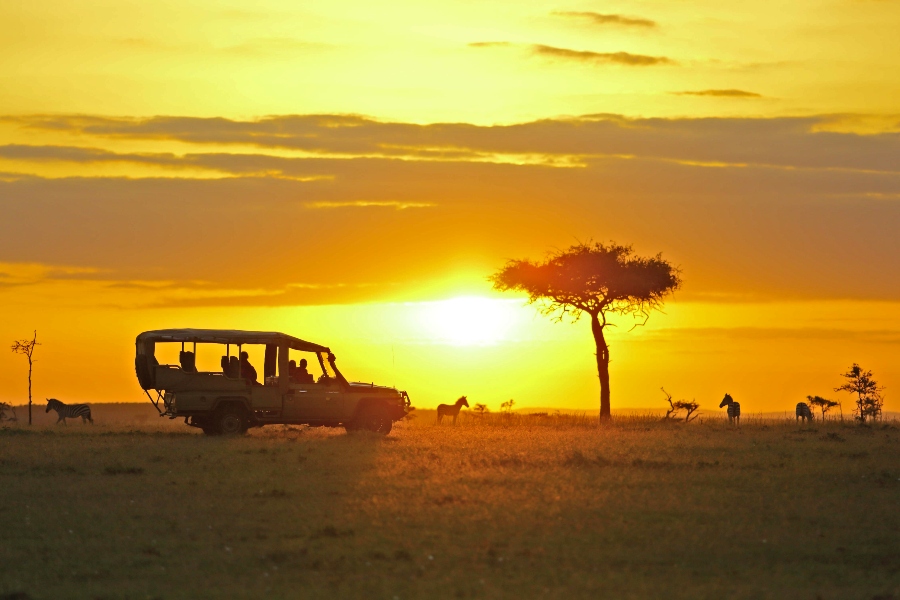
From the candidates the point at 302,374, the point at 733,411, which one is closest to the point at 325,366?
the point at 302,374

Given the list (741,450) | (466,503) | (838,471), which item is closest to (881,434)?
(741,450)

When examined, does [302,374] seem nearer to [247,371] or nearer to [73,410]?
[247,371]

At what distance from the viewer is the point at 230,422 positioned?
36750 millimetres

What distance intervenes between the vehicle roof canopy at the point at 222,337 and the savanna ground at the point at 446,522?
14.6 ft

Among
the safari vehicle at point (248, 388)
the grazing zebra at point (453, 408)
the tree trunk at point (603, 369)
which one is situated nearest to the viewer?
the safari vehicle at point (248, 388)

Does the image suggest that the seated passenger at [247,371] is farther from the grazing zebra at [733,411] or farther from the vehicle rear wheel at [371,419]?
the grazing zebra at [733,411]

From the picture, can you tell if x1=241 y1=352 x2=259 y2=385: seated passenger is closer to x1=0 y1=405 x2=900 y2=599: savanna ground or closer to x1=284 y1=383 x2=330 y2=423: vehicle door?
x1=284 y1=383 x2=330 y2=423: vehicle door

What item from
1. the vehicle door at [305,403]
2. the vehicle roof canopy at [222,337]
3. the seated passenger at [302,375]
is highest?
the vehicle roof canopy at [222,337]

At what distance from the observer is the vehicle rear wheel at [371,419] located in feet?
125

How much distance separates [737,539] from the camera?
17.5 m

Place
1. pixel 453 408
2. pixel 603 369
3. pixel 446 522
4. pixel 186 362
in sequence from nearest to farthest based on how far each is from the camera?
pixel 446 522, pixel 186 362, pixel 453 408, pixel 603 369

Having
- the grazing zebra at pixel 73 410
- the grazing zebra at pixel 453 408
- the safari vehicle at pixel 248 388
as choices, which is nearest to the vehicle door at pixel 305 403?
the safari vehicle at pixel 248 388

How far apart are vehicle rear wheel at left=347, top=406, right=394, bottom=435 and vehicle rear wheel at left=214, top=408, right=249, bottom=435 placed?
3530 millimetres

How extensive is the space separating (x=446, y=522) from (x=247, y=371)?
63.5ft
